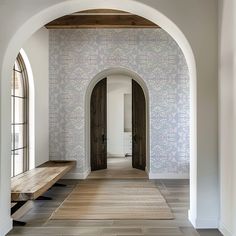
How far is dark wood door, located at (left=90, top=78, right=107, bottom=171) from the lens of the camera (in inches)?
328

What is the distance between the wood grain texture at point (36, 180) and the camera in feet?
13.2

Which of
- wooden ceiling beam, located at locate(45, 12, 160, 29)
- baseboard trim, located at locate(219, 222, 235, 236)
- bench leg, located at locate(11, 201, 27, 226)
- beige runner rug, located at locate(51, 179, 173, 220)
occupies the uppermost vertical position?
wooden ceiling beam, located at locate(45, 12, 160, 29)

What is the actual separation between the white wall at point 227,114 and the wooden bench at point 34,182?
2393 mm

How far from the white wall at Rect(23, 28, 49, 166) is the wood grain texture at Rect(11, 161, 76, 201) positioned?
0.41 meters

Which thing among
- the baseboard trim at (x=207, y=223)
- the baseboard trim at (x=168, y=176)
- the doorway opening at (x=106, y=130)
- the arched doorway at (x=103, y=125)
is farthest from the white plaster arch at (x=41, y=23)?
the arched doorway at (x=103, y=125)

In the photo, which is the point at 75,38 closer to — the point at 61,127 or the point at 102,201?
the point at 61,127

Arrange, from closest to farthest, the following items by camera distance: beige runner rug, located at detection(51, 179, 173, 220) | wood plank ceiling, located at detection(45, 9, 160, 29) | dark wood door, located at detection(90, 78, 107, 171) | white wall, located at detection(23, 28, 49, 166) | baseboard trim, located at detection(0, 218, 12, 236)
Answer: baseboard trim, located at detection(0, 218, 12, 236)
beige runner rug, located at detection(51, 179, 173, 220)
white wall, located at detection(23, 28, 49, 166)
wood plank ceiling, located at detection(45, 9, 160, 29)
dark wood door, located at detection(90, 78, 107, 171)

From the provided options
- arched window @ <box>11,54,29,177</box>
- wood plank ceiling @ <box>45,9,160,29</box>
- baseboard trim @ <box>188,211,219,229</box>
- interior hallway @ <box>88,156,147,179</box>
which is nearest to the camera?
baseboard trim @ <box>188,211,219,229</box>

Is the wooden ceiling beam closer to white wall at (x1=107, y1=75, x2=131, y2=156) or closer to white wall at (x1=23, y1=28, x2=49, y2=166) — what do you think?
white wall at (x1=23, y1=28, x2=49, y2=166)

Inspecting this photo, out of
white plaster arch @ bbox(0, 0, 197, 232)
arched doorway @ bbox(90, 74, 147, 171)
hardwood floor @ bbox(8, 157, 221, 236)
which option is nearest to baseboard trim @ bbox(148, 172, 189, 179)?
arched doorway @ bbox(90, 74, 147, 171)

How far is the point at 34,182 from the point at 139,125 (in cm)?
434

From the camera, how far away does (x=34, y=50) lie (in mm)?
6246

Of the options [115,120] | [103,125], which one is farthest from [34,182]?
[115,120]

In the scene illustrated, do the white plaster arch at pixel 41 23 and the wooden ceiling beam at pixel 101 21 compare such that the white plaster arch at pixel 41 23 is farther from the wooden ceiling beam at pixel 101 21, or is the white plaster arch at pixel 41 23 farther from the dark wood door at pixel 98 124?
the dark wood door at pixel 98 124
